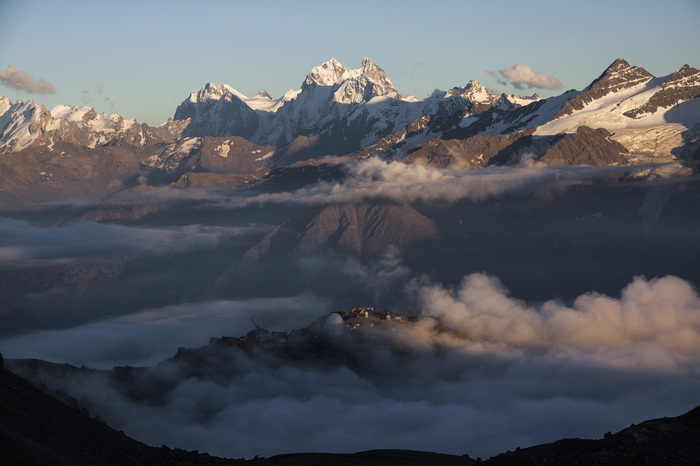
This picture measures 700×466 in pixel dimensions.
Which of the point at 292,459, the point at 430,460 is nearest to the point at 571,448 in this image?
the point at 430,460

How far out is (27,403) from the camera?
99.9 metres

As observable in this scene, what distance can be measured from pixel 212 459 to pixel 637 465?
51657 millimetres

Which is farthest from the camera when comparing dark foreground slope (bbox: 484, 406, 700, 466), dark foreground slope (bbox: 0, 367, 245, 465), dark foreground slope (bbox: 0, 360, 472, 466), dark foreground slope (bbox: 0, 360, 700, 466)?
dark foreground slope (bbox: 484, 406, 700, 466)

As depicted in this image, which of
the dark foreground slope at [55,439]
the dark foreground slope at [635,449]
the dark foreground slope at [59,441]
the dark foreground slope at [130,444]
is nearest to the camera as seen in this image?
the dark foreground slope at [55,439]

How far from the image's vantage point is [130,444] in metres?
99.6

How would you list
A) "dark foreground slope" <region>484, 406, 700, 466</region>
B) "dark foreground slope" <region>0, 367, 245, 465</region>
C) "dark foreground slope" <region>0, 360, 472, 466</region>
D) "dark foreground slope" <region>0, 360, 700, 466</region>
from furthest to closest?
1. "dark foreground slope" <region>484, 406, 700, 466</region>
2. "dark foreground slope" <region>0, 360, 700, 466</region>
3. "dark foreground slope" <region>0, 360, 472, 466</region>
4. "dark foreground slope" <region>0, 367, 245, 465</region>

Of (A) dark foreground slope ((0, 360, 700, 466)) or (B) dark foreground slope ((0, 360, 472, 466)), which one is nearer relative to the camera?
(B) dark foreground slope ((0, 360, 472, 466))

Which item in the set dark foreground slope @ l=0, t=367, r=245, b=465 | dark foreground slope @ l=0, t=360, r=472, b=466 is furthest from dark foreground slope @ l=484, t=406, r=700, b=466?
dark foreground slope @ l=0, t=367, r=245, b=465

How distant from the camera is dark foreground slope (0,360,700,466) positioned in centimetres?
8725

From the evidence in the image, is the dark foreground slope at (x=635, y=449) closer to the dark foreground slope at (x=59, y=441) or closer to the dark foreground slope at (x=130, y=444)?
the dark foreground slope at (x=130, y=444)

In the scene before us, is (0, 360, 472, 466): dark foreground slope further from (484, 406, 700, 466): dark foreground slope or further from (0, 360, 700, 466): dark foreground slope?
(484, 406, 700, 466): dark foreground slope

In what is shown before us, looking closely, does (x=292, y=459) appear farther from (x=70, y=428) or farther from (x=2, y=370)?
(x=2, y=370)

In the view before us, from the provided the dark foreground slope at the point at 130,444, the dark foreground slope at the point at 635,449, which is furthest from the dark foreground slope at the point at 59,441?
the dark foreground slope at the point at 635,449

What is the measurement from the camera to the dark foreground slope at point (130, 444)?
8725cm
